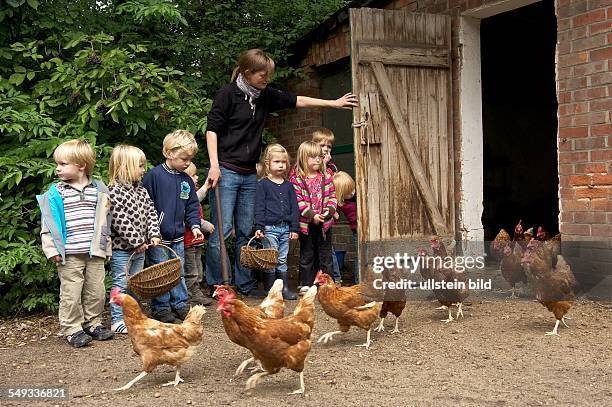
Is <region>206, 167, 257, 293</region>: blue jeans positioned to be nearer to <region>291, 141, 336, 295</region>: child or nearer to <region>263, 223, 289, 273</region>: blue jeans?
<region>263, 223, 289, 273</region>: blue jeans

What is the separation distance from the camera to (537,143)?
1132cm

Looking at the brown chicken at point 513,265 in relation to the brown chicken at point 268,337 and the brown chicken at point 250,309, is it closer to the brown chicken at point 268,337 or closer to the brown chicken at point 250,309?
the brown chicken at point 250,309

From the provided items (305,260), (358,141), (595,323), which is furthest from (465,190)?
(595,323)

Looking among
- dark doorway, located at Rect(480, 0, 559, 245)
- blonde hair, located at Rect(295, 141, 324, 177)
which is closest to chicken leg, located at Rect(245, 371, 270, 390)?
blonde hair, located at Rect(295, 141, 324, 177)

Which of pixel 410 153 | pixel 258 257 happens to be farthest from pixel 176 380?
pixel 410 153

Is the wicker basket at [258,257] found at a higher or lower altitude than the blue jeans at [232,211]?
lower

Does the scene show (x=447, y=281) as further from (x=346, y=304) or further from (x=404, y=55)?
(x=404, y=55)

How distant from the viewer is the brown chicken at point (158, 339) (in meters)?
3.91

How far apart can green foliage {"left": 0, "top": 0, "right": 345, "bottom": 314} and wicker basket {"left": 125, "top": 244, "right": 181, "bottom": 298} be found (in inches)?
53.7

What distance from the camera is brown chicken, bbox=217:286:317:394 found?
3.66 metres

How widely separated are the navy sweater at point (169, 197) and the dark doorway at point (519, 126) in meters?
6.24

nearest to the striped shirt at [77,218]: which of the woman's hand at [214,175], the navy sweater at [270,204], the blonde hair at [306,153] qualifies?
the woman's hand at [214,175]

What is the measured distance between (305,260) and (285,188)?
82 cm

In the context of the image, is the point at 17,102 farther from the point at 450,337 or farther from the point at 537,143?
the point at 537,143
